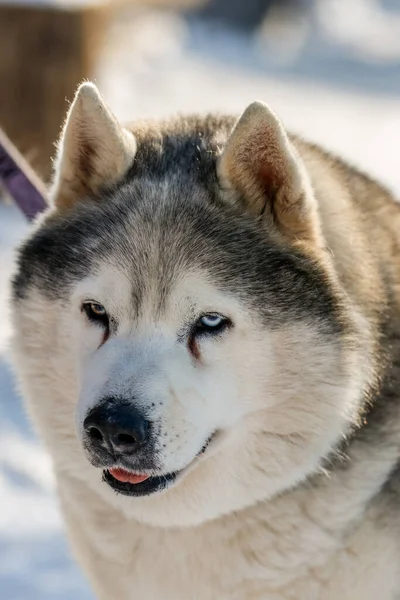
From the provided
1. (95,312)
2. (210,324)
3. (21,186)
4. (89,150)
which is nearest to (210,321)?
(210,324)

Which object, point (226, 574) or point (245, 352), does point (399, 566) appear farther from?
point (245, 352)

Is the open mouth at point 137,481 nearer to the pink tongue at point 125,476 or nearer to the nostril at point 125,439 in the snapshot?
the pink tongue at point 125,476

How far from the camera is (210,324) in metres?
2.34

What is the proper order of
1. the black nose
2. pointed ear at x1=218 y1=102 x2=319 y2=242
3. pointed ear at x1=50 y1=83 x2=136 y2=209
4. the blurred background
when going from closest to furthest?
the black nose → pointed ear at x1=218 y1=102 x2=319 y2=242 → pointed ear at x1=50 y1=83 x2=136 y2=209 → the blurred background

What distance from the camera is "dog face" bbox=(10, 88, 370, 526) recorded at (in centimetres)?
227

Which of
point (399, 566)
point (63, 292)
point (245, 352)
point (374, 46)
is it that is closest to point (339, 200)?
point (245, 352)

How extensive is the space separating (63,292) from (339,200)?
0.77 metres

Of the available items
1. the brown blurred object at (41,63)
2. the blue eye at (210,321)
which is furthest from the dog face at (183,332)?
the brown blurred object at (41,63)

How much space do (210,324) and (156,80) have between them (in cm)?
1093

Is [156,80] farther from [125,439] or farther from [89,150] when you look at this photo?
[125,439]

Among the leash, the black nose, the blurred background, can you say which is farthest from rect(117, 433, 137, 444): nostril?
the leash

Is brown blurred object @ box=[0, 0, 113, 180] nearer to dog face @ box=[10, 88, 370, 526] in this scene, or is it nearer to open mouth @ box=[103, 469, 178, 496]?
dog face @ box=[10, 88, 370, 526]

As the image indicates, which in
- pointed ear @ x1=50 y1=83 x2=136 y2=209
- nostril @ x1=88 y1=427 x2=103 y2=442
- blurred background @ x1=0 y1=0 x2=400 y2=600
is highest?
pointed ear @ x1=50 y1=83 x2=136 y2=209

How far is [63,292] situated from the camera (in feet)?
8.16
